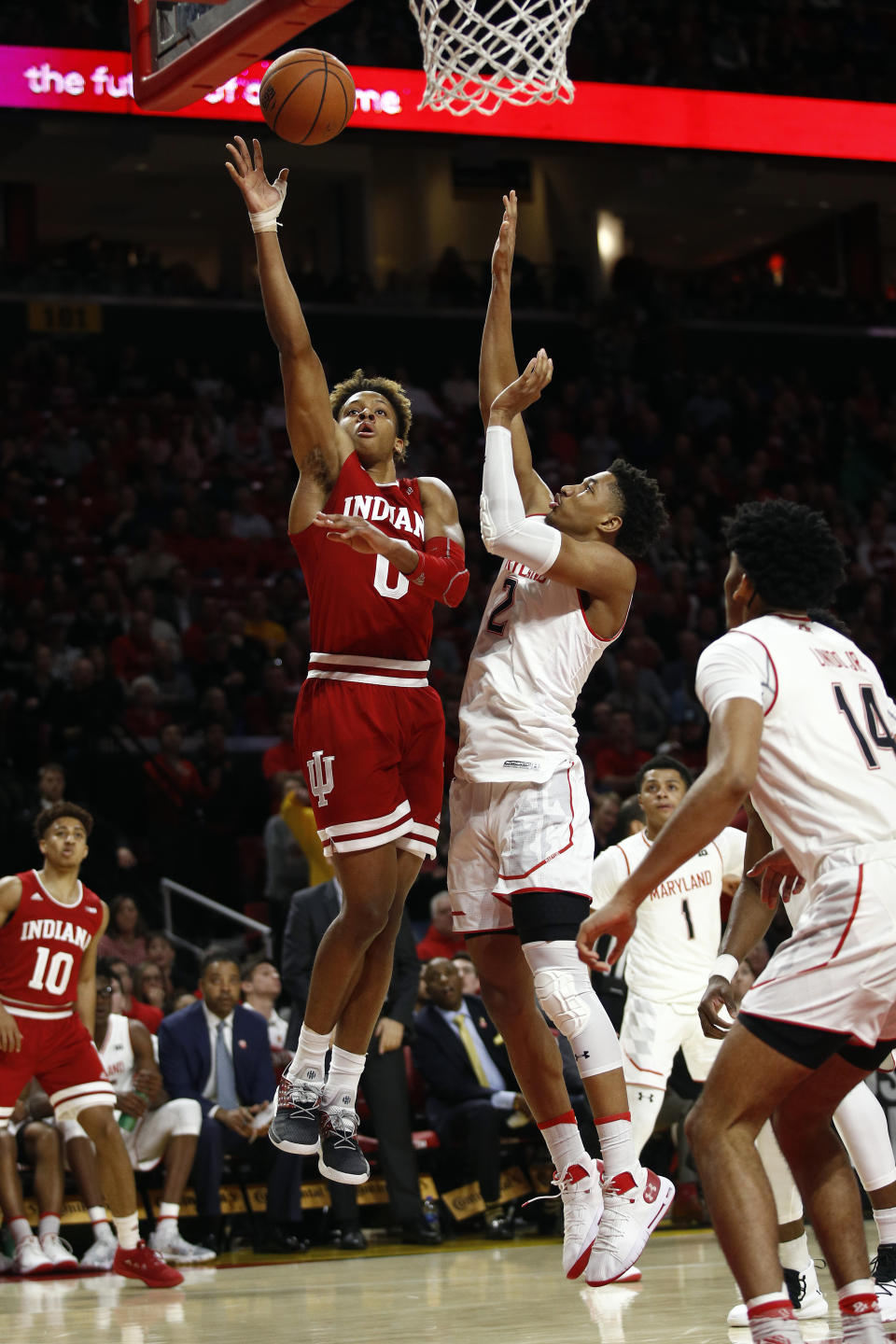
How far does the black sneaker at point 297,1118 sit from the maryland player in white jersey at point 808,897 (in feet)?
5.55

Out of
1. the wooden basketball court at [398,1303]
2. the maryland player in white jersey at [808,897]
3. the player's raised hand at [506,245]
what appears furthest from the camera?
the wooden basketball court at [398,1303]

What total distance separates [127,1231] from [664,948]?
296 cm

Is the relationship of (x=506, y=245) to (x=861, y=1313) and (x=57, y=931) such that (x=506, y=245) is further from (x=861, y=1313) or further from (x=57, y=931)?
(x=57, y=931)

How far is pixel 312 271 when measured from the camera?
64.1 feet

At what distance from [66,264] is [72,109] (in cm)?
450

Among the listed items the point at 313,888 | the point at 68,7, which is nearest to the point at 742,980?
the point at 313,888

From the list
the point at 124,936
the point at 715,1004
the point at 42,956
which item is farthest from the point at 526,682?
the point at 124,936

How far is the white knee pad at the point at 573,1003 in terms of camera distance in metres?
5.08

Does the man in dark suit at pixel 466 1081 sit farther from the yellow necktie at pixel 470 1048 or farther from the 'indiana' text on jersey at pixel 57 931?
the 'indiana' text on jersey at pixel 57 931

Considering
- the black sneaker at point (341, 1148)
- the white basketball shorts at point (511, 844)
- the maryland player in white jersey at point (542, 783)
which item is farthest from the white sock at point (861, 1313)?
the black sneaker at point (341, 1148)

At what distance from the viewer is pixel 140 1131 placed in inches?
361

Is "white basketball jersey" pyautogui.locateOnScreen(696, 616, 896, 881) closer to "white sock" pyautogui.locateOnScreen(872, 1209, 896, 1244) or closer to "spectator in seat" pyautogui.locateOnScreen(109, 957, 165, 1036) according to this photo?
"white sock" pyautogui.locateOnScreen(872, 1209, 896, 1244)

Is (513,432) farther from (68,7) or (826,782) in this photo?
(68,7)

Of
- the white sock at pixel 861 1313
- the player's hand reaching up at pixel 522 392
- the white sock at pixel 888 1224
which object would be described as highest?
the player's hand reaching up at pixel 522 392
